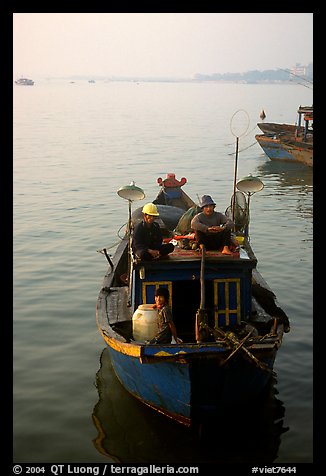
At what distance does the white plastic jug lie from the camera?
35.7 ft

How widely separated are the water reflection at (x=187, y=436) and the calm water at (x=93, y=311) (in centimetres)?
2

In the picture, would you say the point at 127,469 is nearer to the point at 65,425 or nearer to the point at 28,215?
the point at 65,425

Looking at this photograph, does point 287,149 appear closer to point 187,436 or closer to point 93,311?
point 93,311

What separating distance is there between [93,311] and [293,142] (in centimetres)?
2602

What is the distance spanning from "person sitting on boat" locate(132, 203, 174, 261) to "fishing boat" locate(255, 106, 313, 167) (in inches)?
1061

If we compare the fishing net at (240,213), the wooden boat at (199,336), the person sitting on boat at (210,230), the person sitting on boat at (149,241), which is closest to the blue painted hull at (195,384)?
the wooden boat at (199,336)

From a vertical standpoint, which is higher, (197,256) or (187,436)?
(197,256)

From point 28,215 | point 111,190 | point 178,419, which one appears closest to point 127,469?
point 178,419

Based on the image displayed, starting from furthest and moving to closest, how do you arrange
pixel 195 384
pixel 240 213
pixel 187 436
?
pixel 240 213 < pixel 187 436 < pixel 195 384

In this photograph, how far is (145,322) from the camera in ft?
35.7

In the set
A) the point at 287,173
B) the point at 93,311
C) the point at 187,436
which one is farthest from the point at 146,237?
the point at 287,173

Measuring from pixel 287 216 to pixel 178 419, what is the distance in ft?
60.9

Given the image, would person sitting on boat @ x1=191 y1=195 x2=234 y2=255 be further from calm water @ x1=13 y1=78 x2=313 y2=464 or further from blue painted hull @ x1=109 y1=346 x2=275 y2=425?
calm water @ x1=13 y1=78 x2=313 y2=464
